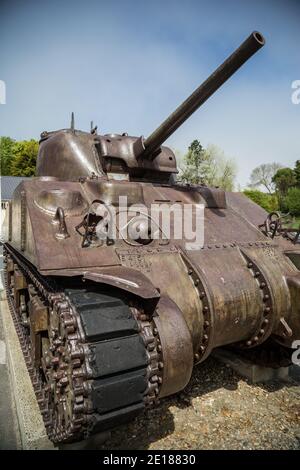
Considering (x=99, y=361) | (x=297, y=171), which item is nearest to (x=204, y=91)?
(x=99, y=361)

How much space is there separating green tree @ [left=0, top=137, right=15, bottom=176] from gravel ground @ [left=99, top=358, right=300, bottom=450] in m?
44.5

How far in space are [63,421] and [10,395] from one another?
2340 millimetres

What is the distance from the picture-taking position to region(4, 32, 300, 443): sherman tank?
267cm

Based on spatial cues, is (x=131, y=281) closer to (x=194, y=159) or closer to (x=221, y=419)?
(x=221, y=419)

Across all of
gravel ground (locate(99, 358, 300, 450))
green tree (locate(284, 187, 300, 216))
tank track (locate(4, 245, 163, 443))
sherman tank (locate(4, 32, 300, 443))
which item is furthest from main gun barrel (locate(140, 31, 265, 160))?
green tree (locate(284, 187, 300, 216))

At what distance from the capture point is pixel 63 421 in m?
2.89

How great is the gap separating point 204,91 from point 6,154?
48373 millimetres

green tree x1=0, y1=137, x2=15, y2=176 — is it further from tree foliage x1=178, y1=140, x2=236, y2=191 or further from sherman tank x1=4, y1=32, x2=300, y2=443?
sherman tank x1=4, y1=32, x2=300, y2=443

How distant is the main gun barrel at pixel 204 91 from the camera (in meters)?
3.70

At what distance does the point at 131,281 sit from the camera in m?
2.90

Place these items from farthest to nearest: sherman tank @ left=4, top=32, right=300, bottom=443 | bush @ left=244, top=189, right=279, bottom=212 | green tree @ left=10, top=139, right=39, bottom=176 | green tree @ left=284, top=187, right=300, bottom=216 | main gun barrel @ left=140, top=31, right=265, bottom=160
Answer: green tree @ left=10, top=139, right=39, bottom=176 → bush @ left=244, top=189, right=279, bottom=212 → green tree @ left=284, top=187, right=300, bottom=216 → main gun barrel @ left=140, top=31, right=265, bottom=160 → sherman tank @ left=4, top=32, right=300, bottom=443

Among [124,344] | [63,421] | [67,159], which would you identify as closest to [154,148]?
[67,159]
